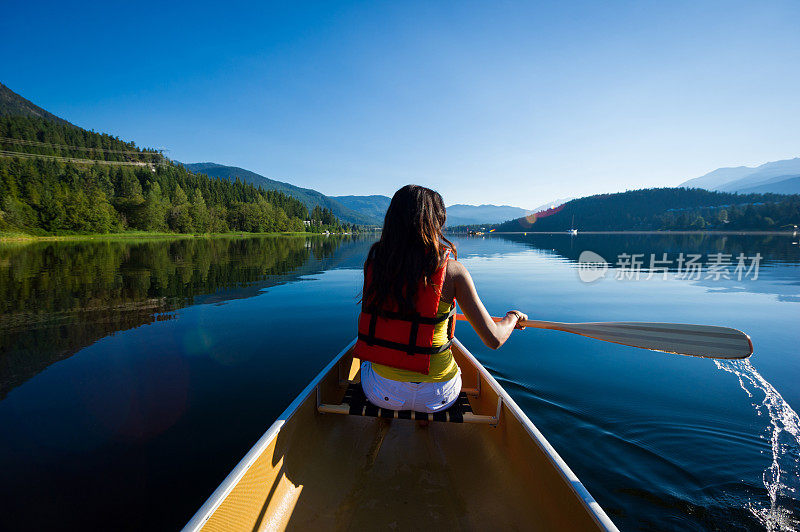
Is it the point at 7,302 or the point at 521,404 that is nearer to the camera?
the point at 521,404

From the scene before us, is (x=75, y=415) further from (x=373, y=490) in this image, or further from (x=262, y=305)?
(x=262, y=305)

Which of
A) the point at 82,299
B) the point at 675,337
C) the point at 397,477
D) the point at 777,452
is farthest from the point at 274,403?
the point at 82,299

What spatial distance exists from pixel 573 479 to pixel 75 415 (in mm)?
5985

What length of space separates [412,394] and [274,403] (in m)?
2.99

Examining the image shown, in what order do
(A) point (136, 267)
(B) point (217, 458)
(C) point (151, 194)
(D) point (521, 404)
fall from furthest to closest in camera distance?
(C) point (151, 194) < (A) point (136, 267) < (D) point (521, 404) < (B) point (217, 458)

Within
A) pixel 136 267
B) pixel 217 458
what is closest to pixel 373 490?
pixel 217 458

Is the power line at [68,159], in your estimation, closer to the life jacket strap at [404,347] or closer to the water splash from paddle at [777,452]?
the life jacket strap at [404,347]

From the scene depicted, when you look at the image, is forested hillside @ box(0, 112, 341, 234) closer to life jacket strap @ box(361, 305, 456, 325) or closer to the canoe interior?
the canoe interior

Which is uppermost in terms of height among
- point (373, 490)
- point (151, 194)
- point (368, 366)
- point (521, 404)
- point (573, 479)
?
point (151, 194)

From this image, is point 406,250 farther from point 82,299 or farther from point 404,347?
point 82,299

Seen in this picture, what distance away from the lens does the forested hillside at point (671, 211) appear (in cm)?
9269

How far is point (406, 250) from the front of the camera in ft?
8.27

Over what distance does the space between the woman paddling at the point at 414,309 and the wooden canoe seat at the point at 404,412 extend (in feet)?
0.19

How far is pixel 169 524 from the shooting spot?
2.84 meters
